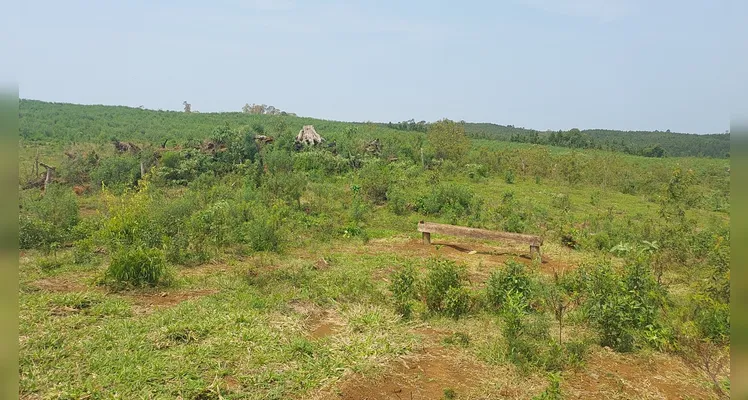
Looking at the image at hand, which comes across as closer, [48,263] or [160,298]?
[160,298]

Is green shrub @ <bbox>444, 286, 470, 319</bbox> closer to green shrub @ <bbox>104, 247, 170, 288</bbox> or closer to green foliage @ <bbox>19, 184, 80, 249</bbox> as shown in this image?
green shrub @ <bbox>104, 247, 170, 288</bbox>

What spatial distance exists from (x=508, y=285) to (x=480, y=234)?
3894mm

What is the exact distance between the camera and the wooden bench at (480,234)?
390 inches

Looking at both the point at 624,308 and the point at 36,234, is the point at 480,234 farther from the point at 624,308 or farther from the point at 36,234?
the point at 36,234

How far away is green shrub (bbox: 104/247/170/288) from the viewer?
22.4 feet

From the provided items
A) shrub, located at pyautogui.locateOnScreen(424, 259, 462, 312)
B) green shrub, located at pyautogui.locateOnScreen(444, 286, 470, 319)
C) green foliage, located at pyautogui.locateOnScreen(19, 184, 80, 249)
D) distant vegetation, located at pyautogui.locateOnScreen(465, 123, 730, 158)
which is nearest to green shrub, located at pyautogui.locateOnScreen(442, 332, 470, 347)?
green shrub, located at pyautogui.locateOnScreen(444, 286, 470, 319)

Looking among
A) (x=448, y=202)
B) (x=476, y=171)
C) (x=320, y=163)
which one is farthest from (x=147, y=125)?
(x=448, y=202)

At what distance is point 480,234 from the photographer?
407 inches

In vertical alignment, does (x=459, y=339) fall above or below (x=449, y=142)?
below

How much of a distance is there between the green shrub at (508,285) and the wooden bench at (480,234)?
3263 mm

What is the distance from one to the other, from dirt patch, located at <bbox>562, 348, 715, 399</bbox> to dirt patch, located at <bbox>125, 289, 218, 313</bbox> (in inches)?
198

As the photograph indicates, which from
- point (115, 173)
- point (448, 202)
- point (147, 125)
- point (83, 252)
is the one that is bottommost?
point (83, 252)

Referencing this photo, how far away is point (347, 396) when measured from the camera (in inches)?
168

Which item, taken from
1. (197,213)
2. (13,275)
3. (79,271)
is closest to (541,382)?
(13,275)
